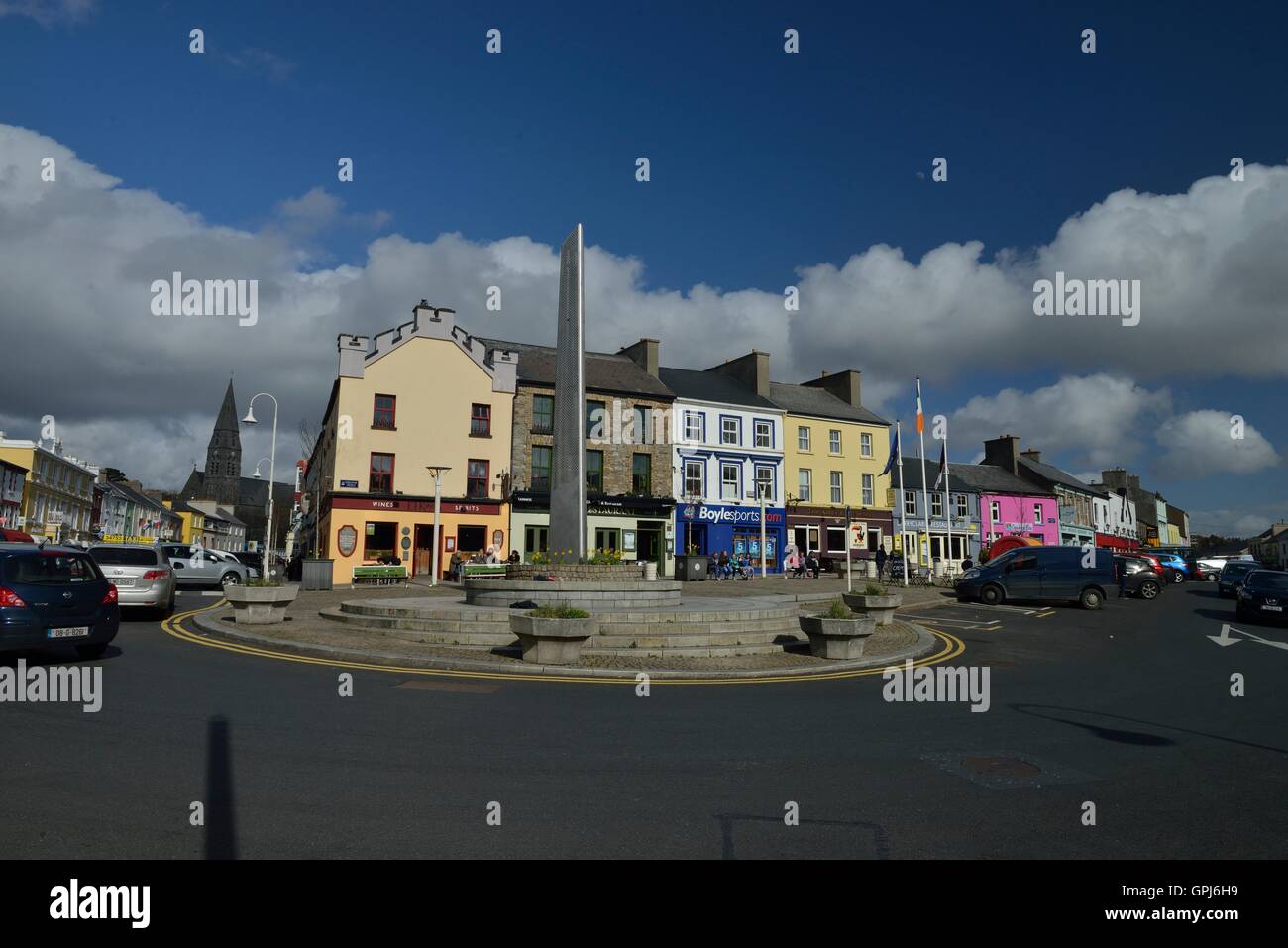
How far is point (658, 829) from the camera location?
482cm

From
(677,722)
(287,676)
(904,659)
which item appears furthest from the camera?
(904,659)

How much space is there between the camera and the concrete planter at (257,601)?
15273mm

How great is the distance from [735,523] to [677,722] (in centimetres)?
3524

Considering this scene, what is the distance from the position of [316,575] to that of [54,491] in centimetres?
5378

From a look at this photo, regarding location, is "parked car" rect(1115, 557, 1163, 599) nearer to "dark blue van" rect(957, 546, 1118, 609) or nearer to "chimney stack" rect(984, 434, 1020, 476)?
"dark blue van" rect(957, 546, 1118, 609)

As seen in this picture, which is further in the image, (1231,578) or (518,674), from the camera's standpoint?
(1231,578)

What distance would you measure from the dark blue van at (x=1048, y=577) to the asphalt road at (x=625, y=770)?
1402 cm

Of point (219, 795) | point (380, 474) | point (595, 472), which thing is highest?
point (595, 472)

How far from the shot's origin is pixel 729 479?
142 feet

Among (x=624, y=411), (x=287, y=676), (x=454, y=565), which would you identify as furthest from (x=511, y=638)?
(x=624, y=411)

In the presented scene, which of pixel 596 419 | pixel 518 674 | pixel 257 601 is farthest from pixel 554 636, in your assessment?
pixel 596 419

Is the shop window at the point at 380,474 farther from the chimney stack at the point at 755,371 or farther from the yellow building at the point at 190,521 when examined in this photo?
the yellow building at the point at 190,521

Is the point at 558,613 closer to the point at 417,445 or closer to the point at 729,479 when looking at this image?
the point at 417,445
